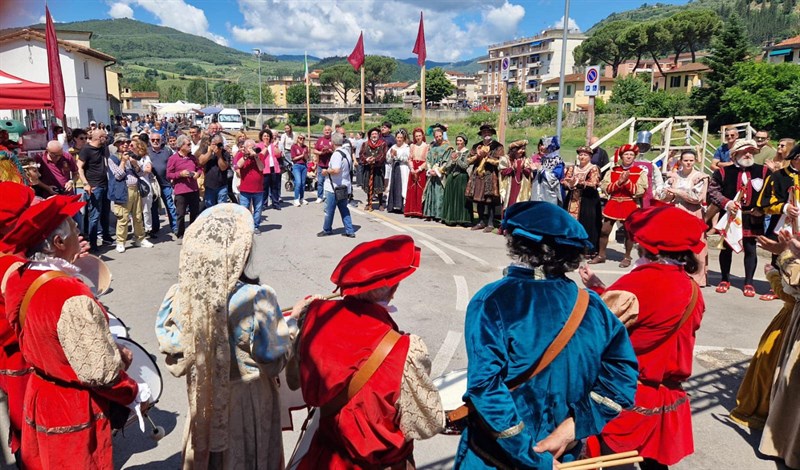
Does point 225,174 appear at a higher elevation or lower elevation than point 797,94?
lower

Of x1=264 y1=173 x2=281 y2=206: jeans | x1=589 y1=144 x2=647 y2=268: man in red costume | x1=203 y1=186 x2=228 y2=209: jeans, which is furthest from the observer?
x1=264 y1=173 x2=281 y2=206: jeans

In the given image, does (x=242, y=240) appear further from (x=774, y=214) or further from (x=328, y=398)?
(x=774, y=214)

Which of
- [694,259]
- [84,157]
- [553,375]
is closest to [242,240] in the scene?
[553,375]

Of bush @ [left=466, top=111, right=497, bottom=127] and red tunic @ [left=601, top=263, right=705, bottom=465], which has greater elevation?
bush @ [left=466, top=111, right=497, bottom=127]

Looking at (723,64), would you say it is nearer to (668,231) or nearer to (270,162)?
(270,162)

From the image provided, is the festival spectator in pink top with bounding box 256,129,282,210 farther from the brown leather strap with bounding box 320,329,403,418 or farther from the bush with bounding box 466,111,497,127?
the bush with bounding box 466,111,497,127

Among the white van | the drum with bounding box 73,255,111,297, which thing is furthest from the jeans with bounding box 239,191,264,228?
the white van

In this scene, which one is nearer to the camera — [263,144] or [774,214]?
[774,214]

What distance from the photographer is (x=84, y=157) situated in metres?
9.13

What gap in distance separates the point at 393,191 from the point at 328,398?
37.2 feet

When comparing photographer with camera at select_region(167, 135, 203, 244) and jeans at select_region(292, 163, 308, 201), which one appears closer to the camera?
photographer with camera at select_region(167, 135, 203, 244)

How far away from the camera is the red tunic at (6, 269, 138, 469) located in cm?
268

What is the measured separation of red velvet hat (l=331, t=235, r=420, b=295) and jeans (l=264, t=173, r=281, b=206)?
11.3 m

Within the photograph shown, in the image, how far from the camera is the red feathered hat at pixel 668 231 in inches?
121
